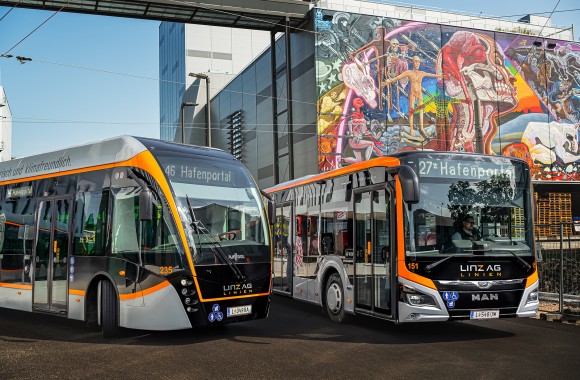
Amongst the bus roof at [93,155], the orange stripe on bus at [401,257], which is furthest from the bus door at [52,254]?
the orange stripe on bus at [401,257]

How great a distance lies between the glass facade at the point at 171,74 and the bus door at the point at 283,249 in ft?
222

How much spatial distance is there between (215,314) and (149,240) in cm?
150

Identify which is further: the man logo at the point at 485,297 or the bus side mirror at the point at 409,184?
the man logo at the point at 485,297

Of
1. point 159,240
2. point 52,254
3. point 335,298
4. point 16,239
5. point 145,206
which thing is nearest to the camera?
point 145,206

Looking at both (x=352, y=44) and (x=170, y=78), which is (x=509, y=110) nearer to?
(x=352, y=44)

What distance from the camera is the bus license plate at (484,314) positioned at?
30.9ft

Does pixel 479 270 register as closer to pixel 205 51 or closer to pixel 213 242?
pixel 213 242

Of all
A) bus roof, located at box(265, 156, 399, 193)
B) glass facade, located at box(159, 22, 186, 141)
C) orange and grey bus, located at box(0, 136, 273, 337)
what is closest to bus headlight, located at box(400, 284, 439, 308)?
bus roof, located at box(265, 156, 399, 193)

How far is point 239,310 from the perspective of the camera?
9.62 meters

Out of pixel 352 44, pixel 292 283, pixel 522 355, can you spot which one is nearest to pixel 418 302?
pixel 522 355

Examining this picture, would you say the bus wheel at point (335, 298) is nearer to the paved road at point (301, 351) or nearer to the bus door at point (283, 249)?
the paved road at point (301, 351)

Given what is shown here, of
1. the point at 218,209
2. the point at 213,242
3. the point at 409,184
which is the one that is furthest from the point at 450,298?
the point at 218,209

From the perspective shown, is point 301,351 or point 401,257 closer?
point 301,351

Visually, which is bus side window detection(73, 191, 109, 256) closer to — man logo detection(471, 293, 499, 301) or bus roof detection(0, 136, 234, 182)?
bus roof detection(0, 136, 234, 182)
